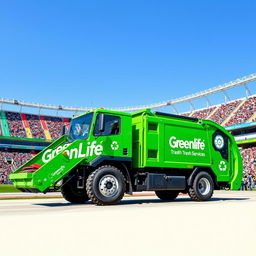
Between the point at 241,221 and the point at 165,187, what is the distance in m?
4.73

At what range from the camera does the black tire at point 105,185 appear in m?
8.84

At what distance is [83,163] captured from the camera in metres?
9.20

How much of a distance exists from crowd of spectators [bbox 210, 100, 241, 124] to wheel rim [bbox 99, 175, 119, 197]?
46.4 metres

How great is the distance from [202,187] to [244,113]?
4105cm

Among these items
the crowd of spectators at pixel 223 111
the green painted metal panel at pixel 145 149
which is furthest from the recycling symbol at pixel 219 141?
the crowd of spectators at pixel 223 111

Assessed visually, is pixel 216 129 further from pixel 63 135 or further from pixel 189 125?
pixel 63 135

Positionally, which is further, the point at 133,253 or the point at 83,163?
the point at 83,163

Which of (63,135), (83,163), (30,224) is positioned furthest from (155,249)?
(63,135)

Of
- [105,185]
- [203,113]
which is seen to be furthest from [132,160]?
[203,113]

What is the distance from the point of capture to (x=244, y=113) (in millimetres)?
49344

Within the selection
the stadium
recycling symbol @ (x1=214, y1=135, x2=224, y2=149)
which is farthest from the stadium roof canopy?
recycling symbol @ (x1=214, y1=135, x2=224, y2=149)

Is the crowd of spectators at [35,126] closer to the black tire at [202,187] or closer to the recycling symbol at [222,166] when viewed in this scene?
the recycling symbol at [222,166]

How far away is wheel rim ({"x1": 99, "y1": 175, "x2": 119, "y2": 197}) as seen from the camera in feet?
29.8

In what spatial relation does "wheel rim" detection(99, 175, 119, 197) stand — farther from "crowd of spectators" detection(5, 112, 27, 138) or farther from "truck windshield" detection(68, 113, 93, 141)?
"crowd of spectators" detection(5, 112, 27, 138)
